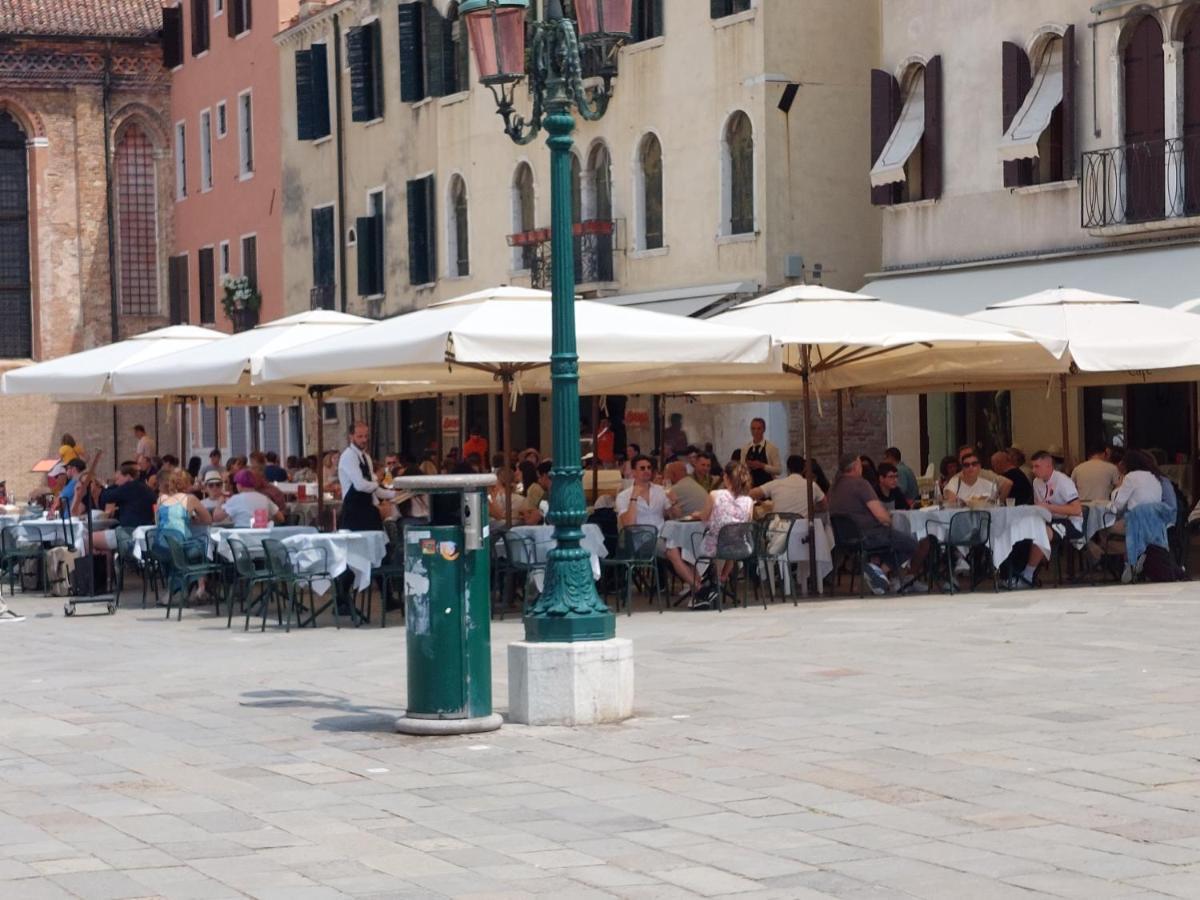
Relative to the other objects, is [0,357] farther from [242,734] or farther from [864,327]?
[242,734]

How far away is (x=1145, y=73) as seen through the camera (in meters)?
24.6

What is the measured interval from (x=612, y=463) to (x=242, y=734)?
749 inches

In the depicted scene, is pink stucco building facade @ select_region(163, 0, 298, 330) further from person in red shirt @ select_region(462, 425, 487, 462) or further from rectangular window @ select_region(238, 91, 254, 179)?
person in red shirt @ select_region(462, 425, 487, 462)

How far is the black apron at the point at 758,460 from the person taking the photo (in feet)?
75.0

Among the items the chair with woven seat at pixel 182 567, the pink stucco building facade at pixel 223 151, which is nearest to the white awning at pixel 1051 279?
the chair with woven seat at pixel 182 567

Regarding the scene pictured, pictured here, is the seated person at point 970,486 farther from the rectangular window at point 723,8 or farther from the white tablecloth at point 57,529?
the rectangular window at point 723,8

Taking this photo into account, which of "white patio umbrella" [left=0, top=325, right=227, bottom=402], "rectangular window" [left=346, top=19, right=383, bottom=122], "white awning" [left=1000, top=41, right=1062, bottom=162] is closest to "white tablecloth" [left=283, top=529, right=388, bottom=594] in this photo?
"white patio umbrella" [left=0, top=325, right=227, bottom=402]

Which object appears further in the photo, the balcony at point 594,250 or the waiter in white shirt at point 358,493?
the balcony at point 594,250

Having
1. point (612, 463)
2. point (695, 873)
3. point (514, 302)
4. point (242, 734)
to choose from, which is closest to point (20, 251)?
point (612, 463)

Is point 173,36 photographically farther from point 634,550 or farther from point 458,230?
point 634,550

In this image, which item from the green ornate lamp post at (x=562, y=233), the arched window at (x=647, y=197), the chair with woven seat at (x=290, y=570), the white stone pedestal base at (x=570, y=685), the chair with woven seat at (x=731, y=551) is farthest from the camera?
the arched window at (x=647, y=197)

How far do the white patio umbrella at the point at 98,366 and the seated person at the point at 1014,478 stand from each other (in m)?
8.33

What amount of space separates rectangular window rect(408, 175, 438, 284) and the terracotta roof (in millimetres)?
17567

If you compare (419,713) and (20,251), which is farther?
(20,251)
